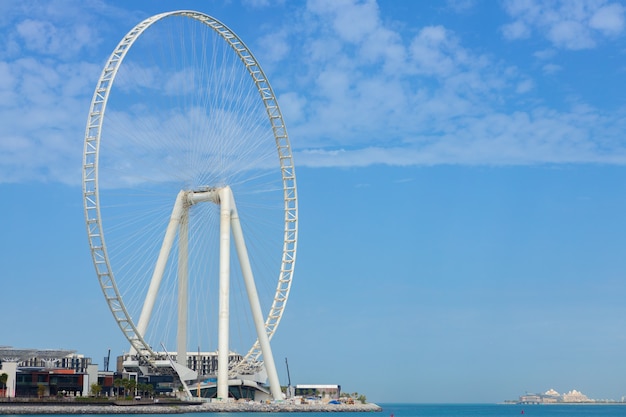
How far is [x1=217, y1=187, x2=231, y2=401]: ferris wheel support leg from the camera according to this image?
61219mm

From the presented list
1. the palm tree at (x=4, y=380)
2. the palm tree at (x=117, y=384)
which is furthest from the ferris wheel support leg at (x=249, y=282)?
the palm tree at (x=4, y=380)

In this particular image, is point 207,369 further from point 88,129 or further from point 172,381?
point 88,129

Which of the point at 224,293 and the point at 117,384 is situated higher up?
the point at 224,293

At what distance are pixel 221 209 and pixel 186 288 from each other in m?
6.24

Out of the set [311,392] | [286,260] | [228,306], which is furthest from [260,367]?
[311,392]

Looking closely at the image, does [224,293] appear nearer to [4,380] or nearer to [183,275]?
[183,275]

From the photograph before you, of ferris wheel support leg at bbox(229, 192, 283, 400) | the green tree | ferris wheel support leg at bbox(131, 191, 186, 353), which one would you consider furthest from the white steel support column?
the green tree

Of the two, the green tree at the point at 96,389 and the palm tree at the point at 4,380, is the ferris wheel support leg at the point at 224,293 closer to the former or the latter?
the green tree at the point at 96,389

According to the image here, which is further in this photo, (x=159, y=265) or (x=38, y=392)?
(x=38, y=392)

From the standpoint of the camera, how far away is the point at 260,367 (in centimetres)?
7600

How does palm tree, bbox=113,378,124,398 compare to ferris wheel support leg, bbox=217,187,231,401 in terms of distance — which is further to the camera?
palm tree, bbox=113,378,124,398

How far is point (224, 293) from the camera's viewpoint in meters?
61.7

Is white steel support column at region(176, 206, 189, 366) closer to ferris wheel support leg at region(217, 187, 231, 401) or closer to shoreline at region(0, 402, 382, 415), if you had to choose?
ferris wheel support leg at region(217, 187, 231, 401)

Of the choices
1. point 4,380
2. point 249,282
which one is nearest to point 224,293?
point 249,282
